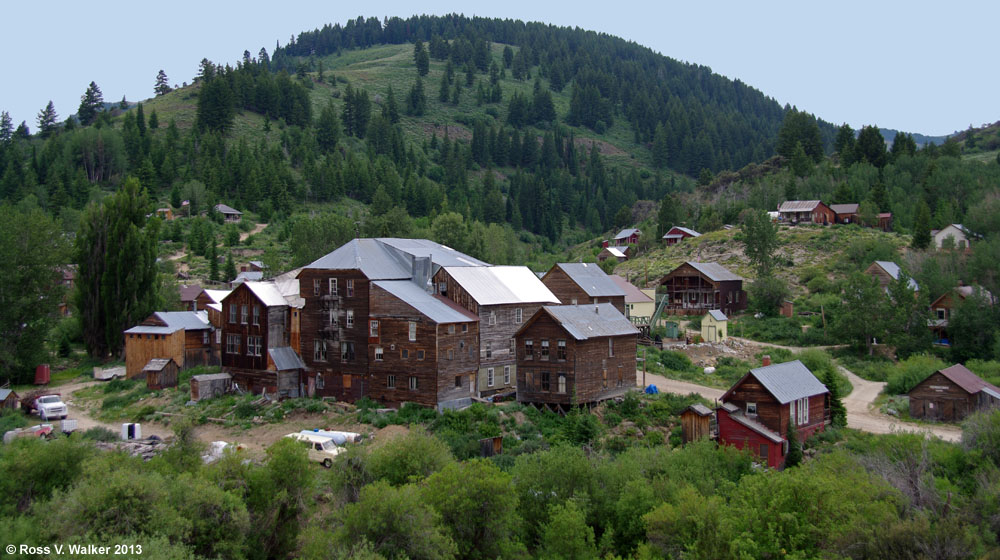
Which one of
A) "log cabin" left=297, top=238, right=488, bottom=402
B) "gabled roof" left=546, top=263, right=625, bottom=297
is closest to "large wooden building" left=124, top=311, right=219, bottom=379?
"log cabin" left=297, top=238, right=488, bottom=402

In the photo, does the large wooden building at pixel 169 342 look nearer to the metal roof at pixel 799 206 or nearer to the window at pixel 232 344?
the window at pixel 232 344

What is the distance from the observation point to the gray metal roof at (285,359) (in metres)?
43.1

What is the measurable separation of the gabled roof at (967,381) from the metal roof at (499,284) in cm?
2310

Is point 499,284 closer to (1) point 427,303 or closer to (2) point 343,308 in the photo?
(1) point 427,303

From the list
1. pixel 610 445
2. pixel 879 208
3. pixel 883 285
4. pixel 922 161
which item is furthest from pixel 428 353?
pixel 922 161

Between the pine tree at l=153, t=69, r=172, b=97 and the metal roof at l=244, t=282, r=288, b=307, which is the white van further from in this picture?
the pine tree at l=153, t=69, r=172, b=97

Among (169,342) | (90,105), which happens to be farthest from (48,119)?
(169,342)

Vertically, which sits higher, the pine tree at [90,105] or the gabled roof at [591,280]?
the pine tree at [90,105]

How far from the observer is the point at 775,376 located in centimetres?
3791

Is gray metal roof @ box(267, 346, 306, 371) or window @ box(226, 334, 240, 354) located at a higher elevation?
window @ box(226, 334, 240, 354)

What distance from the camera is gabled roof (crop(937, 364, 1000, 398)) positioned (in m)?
41.4

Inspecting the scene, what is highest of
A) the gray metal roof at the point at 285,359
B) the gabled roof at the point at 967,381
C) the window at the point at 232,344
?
the window at the point at 232,344

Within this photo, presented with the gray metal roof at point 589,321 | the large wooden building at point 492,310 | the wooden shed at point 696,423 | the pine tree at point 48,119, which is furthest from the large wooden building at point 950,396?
the pine tree at point 48,119

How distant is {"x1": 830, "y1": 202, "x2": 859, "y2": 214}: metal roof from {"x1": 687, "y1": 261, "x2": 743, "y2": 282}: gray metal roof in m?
26.8
